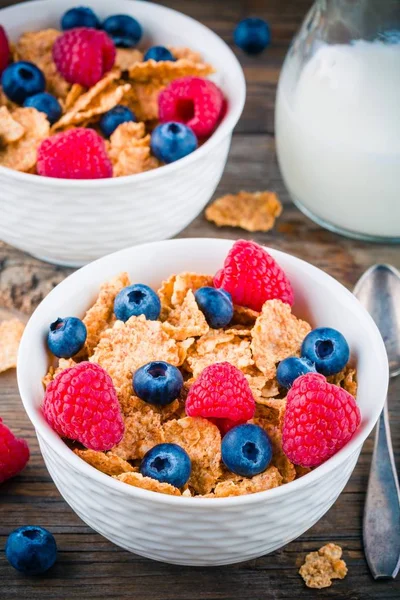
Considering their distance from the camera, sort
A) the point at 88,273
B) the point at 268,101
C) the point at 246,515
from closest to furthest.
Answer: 1. the point at 246,515
2. the point at 88,273
3. the point at 268,101

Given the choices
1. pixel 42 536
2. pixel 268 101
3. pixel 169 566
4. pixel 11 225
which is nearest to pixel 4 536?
pixel 42 536

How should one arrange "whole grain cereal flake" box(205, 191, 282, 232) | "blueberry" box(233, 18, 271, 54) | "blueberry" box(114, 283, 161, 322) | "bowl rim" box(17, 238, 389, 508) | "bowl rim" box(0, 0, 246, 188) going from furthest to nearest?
"blueberry" box(233, 18, 271, 54) → "whole grain cereal flake" box(205, 191, 282, 232) → "bowl rim" box(0, 0, 246, 188) → "blueberry" box(114, 283, 161, 322) → "bowl rim" box(17, 238, 389, 508)

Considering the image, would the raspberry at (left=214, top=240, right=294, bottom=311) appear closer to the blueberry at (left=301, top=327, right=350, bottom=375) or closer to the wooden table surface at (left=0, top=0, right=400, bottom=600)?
the blueberry at (left=301, top=327, right=350, bottom=375)

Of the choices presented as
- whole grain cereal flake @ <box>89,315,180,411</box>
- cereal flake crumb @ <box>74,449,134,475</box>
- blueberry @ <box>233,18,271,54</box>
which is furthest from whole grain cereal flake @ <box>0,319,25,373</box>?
blueberry @ <box>233,18,271,54</box>

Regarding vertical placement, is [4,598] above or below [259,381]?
below

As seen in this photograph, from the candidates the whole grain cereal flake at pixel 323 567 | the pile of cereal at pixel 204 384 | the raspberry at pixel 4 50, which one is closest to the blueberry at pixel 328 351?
the pile of cereal at pixel 204 384

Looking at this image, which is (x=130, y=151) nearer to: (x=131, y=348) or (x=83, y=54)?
(x=83, y=54)

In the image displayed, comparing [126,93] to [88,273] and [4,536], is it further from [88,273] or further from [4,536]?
[4,536]

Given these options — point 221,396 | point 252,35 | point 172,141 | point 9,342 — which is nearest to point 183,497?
point 221,396
